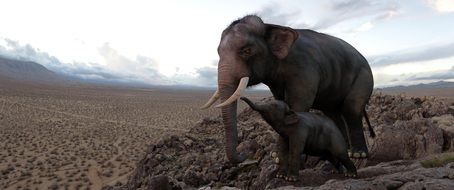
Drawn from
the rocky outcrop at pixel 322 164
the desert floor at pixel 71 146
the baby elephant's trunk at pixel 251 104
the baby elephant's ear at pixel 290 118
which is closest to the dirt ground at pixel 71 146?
the desert floor at pixel 71 146

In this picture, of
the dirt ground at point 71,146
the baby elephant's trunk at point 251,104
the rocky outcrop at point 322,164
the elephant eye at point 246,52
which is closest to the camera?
the baby elephant's trunk at point 251,104

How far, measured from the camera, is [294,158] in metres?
5.48

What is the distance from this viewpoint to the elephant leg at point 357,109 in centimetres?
686

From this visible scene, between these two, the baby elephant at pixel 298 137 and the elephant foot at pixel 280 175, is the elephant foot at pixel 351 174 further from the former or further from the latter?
the elephant foot at pixel 280 175

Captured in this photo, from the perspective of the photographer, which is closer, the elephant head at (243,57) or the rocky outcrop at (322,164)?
the rocky outcrop at (322,164)

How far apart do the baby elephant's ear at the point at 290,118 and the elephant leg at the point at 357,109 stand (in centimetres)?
174

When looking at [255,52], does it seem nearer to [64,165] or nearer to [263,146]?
[263,146]

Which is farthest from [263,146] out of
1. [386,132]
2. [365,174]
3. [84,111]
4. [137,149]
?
[84,111]

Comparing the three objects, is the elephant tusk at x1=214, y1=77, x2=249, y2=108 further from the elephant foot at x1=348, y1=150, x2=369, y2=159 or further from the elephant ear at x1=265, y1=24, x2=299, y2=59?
the elephant foot at x1=348, y1=150, x2=369, y2=159

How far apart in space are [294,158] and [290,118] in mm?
491

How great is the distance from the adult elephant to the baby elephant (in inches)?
13.9

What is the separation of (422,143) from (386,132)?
62 centimetres

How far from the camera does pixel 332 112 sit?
23.4 ft

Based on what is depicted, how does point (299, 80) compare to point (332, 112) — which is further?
point (332, 112)
